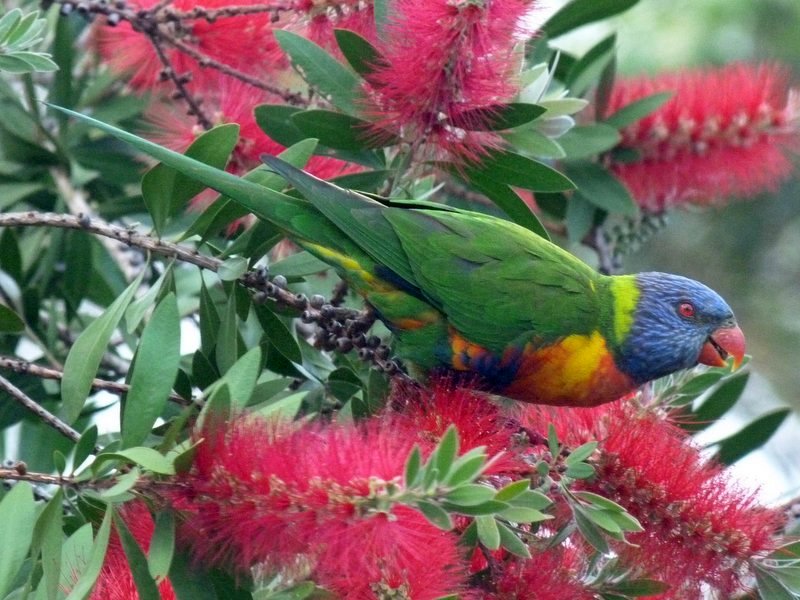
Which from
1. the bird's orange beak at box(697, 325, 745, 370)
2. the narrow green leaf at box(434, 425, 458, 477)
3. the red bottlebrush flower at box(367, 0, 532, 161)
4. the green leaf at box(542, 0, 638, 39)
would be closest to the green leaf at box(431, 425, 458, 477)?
the narrow green leaf at box(434, 425, 458, 477)

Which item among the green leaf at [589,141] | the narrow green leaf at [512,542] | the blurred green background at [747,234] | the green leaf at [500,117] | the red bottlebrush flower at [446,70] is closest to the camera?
the narrow green leaf at [512,542]

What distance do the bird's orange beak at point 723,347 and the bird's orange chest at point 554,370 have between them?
193mm

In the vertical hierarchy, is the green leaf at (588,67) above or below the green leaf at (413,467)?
above

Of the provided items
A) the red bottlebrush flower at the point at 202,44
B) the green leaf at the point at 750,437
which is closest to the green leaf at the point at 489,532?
the green leaf at the point at 750,437

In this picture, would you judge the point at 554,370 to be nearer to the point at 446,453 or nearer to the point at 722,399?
the point at 722,399

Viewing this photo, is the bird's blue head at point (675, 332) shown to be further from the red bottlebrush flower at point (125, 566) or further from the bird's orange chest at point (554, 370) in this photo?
the red bottlebrush flower at point (125, 566)

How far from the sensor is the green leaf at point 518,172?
1511 millimetres

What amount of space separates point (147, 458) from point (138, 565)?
113 millimetres

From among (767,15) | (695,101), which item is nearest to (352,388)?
(695,101)

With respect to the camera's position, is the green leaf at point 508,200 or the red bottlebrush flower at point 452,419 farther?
the green leaf at point 508,200

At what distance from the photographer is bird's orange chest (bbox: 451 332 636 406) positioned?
5.26 ft

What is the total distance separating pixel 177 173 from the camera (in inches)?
51.6

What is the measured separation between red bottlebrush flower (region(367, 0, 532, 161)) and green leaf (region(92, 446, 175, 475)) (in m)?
0.66

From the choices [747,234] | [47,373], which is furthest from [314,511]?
[747,234]
